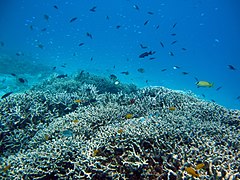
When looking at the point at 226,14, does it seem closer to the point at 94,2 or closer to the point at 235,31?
the point at 235,31

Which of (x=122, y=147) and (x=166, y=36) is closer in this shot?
(x=122, y=147)

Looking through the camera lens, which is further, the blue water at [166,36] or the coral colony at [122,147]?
the blue water at [166,36]

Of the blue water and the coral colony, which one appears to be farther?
the blue water

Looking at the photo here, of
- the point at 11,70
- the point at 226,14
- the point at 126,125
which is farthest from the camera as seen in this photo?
the point at 226,14

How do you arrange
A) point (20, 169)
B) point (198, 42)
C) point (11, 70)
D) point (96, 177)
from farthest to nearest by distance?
point (198, 42)
point (11, 70)
point (20, 169)
point (96, 177)

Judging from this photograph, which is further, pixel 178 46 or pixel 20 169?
pixel 178 46

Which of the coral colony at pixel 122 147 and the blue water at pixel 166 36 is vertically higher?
the blue water at pixel 166 36

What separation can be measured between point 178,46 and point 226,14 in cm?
3453

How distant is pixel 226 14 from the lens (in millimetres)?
91625

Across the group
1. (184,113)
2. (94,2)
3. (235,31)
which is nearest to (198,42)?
(235,31)

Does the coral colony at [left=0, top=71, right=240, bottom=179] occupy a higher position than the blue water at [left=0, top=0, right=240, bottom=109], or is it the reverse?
the blue water at [left=0, top=0, right=240, bottom=109]

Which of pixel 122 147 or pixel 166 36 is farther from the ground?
pixel 166 36

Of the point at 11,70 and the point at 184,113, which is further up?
the point at 11,70

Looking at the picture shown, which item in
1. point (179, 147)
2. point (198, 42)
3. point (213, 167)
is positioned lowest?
point (213, 167)
